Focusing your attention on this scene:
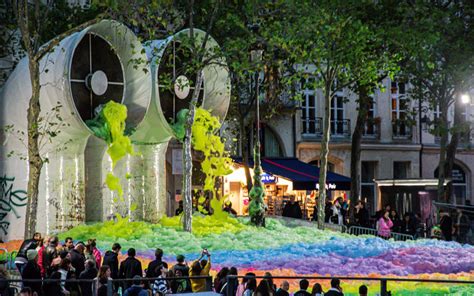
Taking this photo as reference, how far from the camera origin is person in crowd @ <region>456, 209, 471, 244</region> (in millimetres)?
33847

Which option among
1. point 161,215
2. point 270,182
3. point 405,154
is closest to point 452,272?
point 161,215

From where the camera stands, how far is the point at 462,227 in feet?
112

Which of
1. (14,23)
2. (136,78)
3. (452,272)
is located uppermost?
(14,23)

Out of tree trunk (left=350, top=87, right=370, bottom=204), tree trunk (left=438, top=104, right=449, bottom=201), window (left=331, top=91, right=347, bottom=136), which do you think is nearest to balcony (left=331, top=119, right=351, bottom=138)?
window (left=331, top=91, right=347, bottom=136)

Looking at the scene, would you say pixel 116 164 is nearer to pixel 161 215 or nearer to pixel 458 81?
pixel 161 215

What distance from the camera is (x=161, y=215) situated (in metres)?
36.7

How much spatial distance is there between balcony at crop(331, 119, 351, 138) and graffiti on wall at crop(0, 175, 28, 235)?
26.8 m

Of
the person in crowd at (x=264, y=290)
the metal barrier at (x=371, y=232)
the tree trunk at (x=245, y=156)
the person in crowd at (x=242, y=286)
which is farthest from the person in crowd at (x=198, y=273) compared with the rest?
the tree trunk at (x=245, y=156)

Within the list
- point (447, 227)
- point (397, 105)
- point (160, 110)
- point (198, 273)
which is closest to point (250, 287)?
point (198, 273)

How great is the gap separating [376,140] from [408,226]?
19273mm

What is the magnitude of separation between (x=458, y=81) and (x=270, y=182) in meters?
9.59

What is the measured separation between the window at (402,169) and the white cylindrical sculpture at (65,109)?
28.7 m

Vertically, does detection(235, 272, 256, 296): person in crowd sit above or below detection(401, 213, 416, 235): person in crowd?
below

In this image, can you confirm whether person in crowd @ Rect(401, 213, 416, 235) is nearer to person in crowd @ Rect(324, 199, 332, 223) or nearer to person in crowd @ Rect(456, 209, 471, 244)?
person in crowd @ Rect(456, 209, 471, 244)
